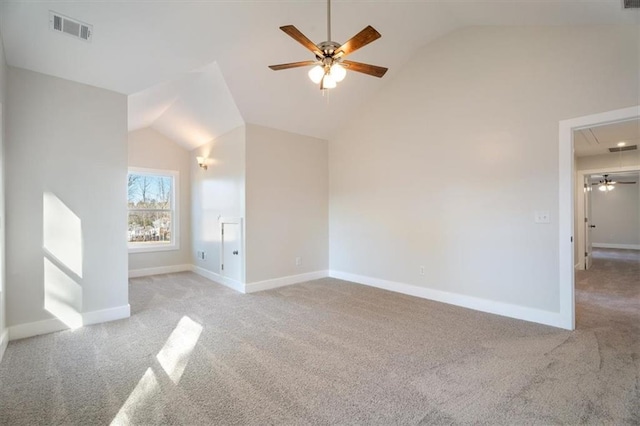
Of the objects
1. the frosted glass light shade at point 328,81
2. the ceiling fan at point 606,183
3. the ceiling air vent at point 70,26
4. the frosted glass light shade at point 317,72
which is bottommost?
the ceiling fan at point 606,183

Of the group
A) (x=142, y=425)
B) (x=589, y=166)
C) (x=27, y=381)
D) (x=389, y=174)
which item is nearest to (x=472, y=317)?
(x=389, y=174)

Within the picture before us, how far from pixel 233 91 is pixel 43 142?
213 centimetres

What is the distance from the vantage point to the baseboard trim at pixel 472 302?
125 inches

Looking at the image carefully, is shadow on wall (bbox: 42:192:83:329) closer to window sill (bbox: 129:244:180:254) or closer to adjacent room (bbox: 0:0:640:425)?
adjacent room (bbox: 0:0:640:425)

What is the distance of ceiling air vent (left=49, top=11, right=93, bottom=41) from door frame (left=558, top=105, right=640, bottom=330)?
4700 mm

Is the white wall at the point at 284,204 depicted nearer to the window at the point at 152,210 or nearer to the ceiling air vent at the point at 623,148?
the window at the point at 152,210

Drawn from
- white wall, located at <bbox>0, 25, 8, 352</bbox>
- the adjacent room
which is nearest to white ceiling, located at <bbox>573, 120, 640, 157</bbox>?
the adjacent room

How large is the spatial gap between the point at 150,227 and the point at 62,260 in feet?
9.92

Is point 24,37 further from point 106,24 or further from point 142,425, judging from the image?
point 142,425

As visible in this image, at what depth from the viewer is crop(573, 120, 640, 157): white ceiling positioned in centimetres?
455

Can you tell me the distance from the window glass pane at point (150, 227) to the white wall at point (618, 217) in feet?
44.8

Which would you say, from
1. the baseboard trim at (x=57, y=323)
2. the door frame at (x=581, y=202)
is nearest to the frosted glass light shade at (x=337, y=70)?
the baseboard trim at (x=57, y=323)

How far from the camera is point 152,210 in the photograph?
6.02 metres

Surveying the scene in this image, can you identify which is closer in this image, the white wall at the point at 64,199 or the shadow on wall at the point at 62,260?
the white wall at the point at 64,199
